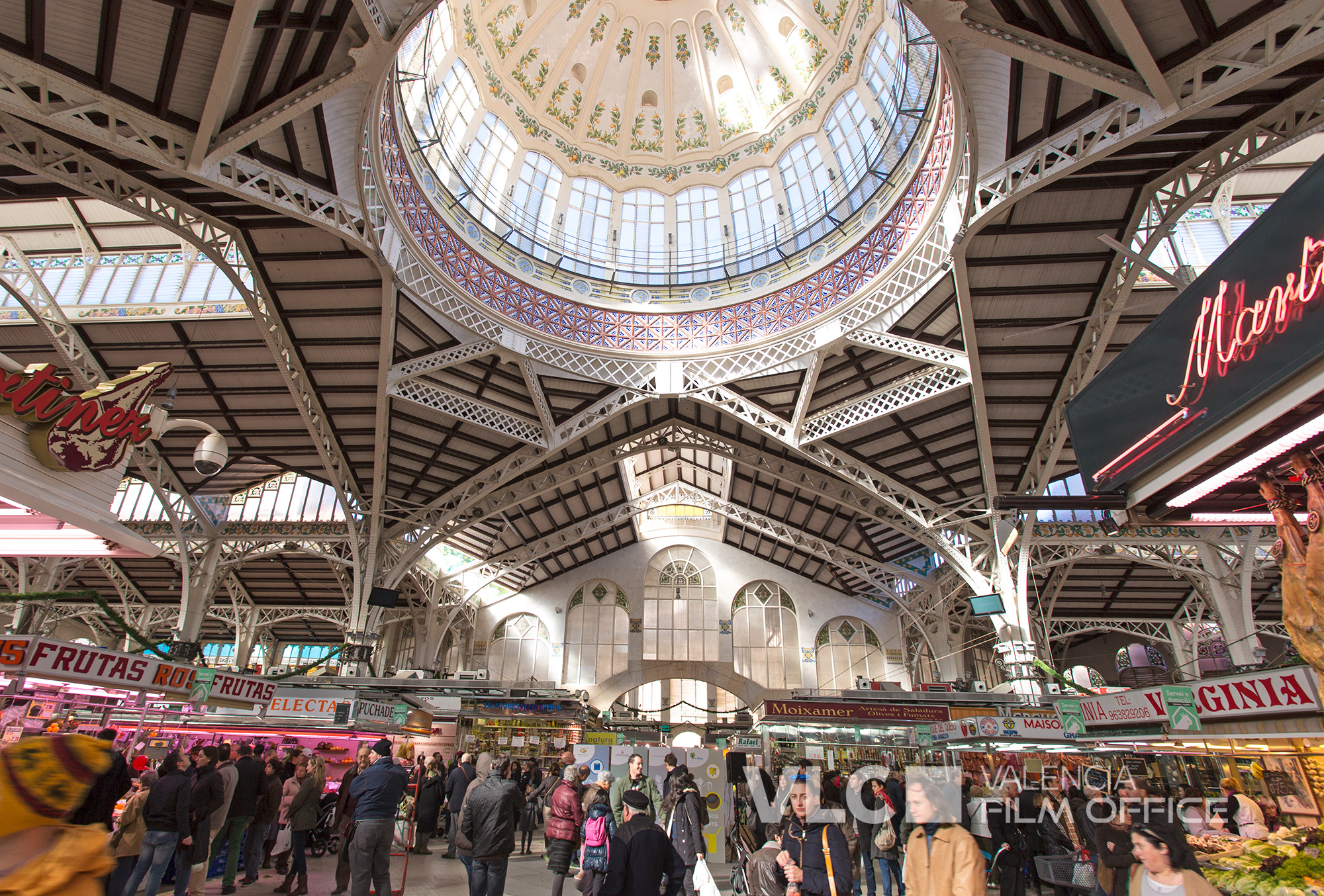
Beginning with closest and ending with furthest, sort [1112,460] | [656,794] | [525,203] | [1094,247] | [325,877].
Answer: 1. [1112,460]
2. [325,877]
3. [656,794]
4. [1094,247]
5. [525,203]

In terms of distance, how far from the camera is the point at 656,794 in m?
10.4

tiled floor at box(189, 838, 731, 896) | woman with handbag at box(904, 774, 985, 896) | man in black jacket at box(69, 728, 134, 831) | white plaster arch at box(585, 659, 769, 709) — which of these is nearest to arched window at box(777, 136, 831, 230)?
tiled floor at box(189, 838, 731, 896)

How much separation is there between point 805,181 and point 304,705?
67.7 ft

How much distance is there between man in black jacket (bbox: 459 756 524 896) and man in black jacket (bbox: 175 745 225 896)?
297cm

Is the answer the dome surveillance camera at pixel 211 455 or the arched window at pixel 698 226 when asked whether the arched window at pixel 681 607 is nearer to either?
the arched window at pixel 698 226

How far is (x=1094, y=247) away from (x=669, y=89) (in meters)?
18.2

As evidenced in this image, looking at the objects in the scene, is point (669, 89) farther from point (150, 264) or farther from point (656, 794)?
point (656, 794)

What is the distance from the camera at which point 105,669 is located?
934cm

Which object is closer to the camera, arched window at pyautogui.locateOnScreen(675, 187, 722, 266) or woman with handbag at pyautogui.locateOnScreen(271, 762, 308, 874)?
woman with handbag at pyautogui.locateOnScreen(271, 762, 308, 874)

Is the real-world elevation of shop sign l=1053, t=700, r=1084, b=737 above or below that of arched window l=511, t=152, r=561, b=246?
below

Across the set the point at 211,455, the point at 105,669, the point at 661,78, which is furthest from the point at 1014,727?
the point at 661,78

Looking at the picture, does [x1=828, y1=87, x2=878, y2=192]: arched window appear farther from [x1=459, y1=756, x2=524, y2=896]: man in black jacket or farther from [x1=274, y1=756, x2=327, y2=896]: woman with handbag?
[x1=274, y1=756, x2=327, y2=896]: woman with handbag

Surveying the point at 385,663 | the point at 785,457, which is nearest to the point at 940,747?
the point at 785,457

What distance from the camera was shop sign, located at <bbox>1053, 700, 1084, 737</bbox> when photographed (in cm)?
1082
